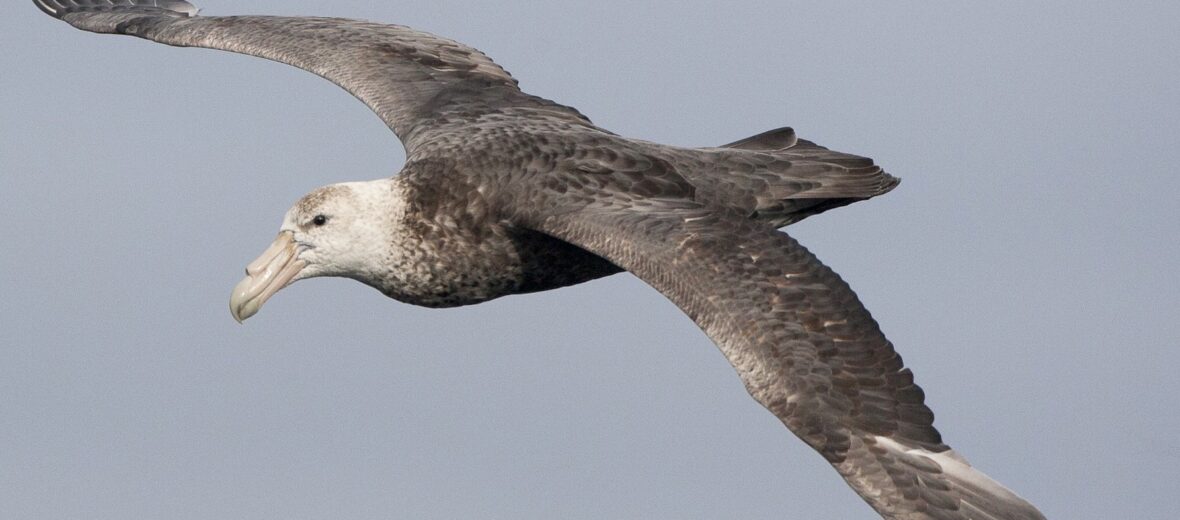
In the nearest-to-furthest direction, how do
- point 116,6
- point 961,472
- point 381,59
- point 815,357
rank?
point 961,472, point 815,357, point 381,59, point 116,6

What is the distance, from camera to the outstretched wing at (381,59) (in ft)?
55.4

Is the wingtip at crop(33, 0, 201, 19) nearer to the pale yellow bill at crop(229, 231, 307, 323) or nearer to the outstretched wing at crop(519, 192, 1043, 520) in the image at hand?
the pale yellow bill at crop(229, 231, 307, 323)

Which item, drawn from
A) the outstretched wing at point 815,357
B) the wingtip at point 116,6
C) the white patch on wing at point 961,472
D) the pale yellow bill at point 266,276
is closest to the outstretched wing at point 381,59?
the wingtip at point 116,6

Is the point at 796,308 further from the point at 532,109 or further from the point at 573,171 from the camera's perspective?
the point at 532,109

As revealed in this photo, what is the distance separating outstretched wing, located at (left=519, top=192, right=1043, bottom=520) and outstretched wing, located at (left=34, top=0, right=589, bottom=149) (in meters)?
3.00

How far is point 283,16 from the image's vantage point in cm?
1870

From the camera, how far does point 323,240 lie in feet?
49.9

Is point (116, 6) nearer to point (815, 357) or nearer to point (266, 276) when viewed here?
point (266, 276)

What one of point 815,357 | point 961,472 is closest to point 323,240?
point 815,357

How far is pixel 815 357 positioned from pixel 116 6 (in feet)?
29.5

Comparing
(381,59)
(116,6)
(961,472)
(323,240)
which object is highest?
(116,6)

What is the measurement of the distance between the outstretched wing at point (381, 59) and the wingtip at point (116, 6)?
0.73 feet

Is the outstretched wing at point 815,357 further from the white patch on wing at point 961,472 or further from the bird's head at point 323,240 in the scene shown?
the bird's head at point 323,240

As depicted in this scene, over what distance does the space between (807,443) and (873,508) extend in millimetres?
533
